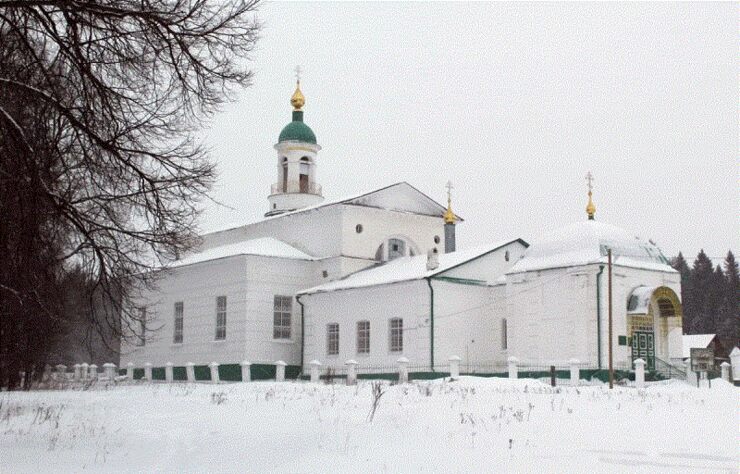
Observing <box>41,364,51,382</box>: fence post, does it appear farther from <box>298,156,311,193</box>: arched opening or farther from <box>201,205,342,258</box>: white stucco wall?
<box>298,156,311,193</box>: arched opening

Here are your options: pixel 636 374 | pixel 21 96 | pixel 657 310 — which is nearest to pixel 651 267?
pixel 657 310

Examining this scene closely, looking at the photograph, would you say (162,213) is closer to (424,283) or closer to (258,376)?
(424,283)

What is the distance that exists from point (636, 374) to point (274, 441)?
17.5 meters

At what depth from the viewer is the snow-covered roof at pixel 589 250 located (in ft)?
98.8

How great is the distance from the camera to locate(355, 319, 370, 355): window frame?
33938mm

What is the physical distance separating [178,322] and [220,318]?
11.6ft

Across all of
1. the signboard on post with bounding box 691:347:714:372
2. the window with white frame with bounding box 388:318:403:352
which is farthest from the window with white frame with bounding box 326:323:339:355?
the signboard on post with bounding box 691:347:714:372

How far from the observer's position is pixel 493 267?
34.3 meters

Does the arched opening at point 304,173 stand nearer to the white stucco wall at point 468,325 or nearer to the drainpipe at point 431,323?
the white stucco wall at point 468,325

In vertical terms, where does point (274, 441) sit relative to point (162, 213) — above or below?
below

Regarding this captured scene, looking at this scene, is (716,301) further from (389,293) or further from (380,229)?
(389,293)

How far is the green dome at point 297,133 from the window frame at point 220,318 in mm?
8937

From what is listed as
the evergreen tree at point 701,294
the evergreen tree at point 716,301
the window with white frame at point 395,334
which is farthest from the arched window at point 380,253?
the evergreen tree at point 701,294

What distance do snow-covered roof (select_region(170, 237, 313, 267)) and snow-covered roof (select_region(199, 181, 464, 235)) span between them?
1.68 metres
